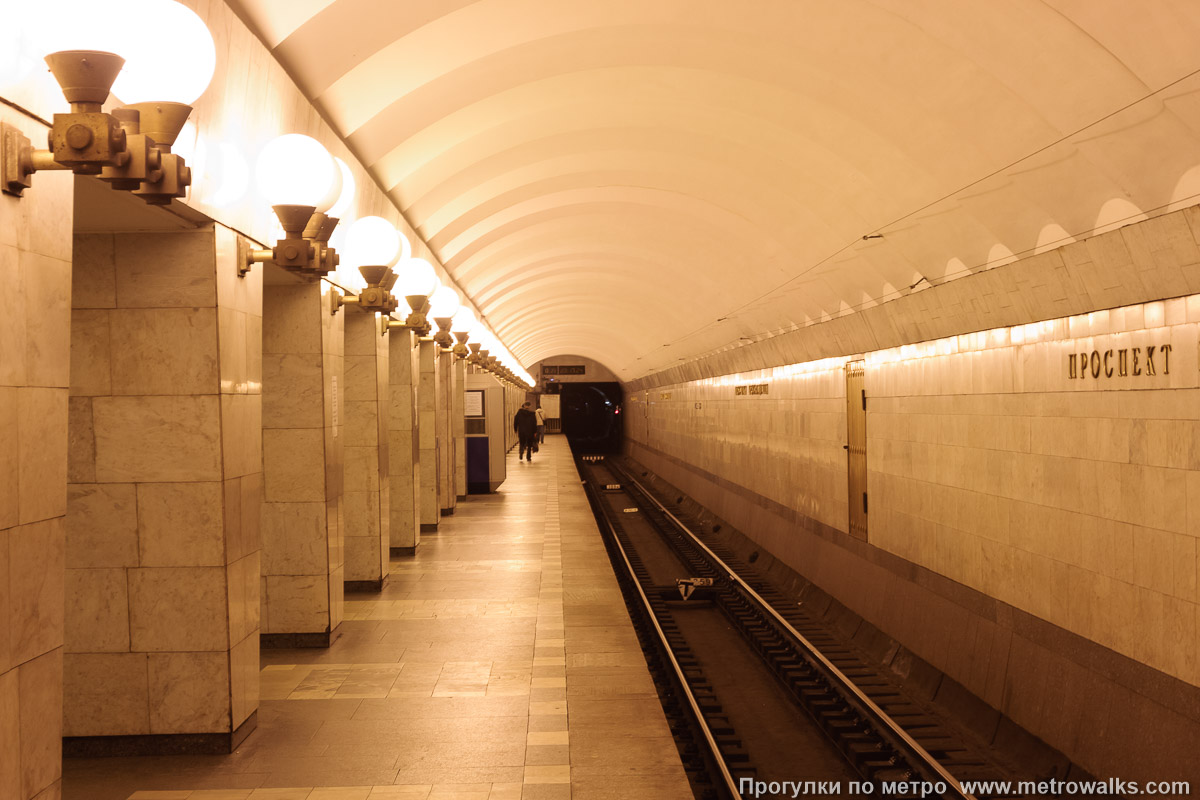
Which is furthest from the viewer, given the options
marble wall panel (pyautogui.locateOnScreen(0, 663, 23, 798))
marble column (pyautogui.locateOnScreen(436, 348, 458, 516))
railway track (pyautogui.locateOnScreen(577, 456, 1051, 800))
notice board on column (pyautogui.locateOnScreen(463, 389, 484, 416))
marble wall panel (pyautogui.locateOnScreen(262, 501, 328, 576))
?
notice board on column (pyautogui.locateOnScreen(463, 389, 484, 416))

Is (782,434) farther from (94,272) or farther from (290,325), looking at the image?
(94,272)

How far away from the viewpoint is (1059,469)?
21.4 ft

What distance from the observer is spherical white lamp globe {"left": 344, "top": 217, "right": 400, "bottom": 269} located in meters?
7.40

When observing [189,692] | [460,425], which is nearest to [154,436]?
[189,692]

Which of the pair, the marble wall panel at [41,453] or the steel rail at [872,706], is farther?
the steel rail at [872,706]

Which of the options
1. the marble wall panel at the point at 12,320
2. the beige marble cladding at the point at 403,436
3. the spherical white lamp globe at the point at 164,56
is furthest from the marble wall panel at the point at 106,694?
the beige marble cladding at the point at 403,436

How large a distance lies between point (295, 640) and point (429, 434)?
6.81 metres

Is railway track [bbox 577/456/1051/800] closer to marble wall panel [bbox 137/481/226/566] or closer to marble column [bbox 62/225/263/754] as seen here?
marble column [bbox 62/225/263/754]

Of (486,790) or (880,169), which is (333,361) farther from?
(880,169)

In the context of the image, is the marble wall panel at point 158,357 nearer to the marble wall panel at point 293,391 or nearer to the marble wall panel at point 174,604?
the marble wall panel at point 174,604

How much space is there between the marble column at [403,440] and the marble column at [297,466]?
4.02 m

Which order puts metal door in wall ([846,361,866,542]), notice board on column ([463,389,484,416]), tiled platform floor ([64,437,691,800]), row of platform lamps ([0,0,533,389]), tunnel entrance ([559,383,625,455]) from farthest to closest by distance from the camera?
tunnel entrance ([559,383,625,455]), notice board on column ([463,389,484,416]), metal door in wall ([846,361,866,542]), tiled platform floor ([64,437,691,800]), row of platform lamps ([0,0,533,389])

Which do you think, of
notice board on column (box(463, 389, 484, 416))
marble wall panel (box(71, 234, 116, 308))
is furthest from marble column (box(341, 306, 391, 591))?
notice board on column (box(463, 389, 484, 416))

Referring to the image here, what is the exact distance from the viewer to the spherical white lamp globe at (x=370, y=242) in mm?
7402
